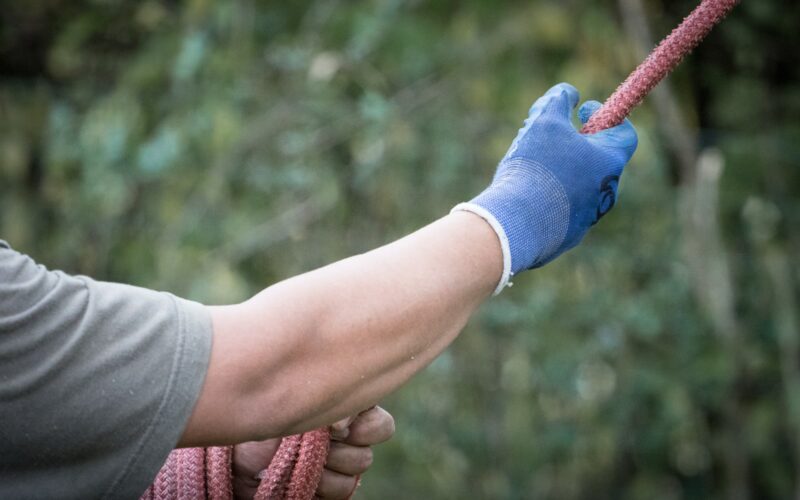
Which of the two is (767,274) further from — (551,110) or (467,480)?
(551,110)

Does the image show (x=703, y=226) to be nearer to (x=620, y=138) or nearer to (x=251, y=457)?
(x=620, y=138)

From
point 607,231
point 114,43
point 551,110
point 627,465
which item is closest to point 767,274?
point 607,231

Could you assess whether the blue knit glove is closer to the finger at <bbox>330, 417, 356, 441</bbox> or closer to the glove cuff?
the glove cuff

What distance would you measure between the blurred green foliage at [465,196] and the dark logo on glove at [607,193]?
7.56 ft

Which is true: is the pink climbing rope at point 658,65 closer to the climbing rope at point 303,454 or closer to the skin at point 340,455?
the climbing rope at point 303,454

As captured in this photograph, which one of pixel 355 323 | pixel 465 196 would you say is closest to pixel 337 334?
pixel 355 323

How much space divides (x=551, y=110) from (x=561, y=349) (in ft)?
9.76

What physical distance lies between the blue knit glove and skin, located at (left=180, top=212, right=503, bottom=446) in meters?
0.04

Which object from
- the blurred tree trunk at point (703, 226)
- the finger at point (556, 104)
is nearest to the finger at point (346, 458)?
the finger at point (556, 104)

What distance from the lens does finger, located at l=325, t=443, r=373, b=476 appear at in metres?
1.29

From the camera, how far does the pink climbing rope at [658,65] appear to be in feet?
4.08

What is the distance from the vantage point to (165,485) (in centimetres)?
129

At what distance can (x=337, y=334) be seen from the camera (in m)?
1.04

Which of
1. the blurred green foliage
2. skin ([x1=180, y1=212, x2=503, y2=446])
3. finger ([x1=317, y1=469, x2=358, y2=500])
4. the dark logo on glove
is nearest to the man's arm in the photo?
skin ([x1=180, y1=212, x2=503, y2=446])
